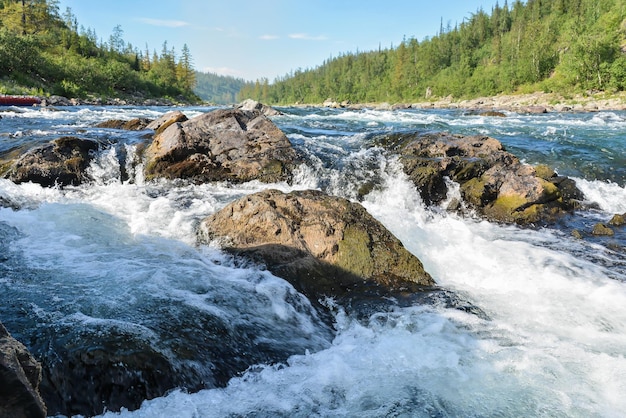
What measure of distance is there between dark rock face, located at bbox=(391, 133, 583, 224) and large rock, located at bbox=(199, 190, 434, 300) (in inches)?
171

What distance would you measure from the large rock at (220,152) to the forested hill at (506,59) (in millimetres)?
48997

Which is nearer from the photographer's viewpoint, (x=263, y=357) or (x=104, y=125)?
(x=263, y=357)

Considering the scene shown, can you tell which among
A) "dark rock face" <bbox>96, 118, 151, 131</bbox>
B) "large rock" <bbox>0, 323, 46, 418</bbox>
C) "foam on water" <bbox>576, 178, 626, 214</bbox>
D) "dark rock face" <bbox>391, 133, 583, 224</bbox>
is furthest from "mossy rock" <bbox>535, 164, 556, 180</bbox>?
"dark rock face" <bbox>96, 118, 151, 131</bbox>

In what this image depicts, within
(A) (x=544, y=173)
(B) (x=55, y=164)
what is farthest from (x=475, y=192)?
(B) (x=55, y=164)

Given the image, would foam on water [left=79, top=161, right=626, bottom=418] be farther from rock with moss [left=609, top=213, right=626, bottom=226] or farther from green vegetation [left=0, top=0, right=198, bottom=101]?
green vegetation [left=0, top=0, right=198, bottom=101]

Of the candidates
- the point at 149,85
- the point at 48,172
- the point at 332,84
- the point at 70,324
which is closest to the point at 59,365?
the point at 70,324

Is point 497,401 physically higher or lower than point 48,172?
lower

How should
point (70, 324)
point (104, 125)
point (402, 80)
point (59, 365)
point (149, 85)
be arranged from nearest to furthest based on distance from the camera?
point (59, 365) → point (70, 324) → point (104, 125) → point (149, 85) → point (402, 80)

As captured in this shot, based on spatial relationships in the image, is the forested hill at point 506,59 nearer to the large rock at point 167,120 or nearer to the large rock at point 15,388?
the large rock at point 167,120

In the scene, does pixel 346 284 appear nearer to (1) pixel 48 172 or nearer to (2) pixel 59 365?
(2) pixel 59 365

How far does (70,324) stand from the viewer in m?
3.82

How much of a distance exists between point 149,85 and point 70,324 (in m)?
73.8

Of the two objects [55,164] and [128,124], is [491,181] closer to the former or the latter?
[55,164]

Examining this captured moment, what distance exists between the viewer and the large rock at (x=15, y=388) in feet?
5.95
